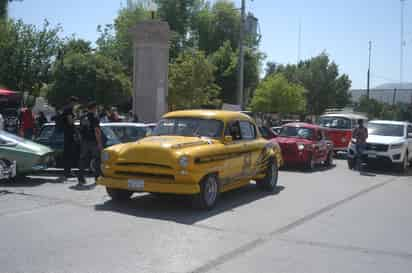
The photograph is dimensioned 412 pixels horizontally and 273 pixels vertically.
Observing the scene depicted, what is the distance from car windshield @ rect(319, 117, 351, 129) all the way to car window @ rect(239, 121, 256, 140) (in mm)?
12495

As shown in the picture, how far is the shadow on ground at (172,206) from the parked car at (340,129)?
12362 mm

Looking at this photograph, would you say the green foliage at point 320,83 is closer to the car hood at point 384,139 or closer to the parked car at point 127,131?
the car hood at point 384,139

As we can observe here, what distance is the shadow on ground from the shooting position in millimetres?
8423

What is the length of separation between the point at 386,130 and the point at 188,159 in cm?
1265

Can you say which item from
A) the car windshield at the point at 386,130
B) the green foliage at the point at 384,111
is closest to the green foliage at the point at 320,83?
the green foliage at the point at 384,111

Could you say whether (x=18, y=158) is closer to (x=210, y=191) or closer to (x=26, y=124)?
(x=210, y=191)

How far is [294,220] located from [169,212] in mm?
Answer: 2139

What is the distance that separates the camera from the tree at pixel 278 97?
130 ft

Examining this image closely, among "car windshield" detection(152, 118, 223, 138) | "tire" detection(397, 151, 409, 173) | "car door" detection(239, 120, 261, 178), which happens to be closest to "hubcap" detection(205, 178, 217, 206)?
"car windshield" detection(152, 118, 223, 138)

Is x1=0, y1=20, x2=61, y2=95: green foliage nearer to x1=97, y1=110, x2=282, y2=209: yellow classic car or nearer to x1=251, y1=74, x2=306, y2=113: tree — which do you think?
x1=251, y1=74, x2=306, y2=113: tree

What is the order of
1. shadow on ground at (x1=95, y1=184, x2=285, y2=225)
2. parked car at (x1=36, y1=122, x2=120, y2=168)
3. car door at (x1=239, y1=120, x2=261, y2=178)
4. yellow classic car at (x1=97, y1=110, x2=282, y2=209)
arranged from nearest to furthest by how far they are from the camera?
shadow on ground at (x1=95, y1=184, x2=285, y2=225) → yellow classic car at (x1=97, y1=110, x2=282, y2=209) → car door at (x1=239, y1=120, x2=261, y2=178) → parked car at (x1=36, y1=122, x2=120, y2=168)

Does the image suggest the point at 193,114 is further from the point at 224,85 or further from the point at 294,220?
the point at 224,85

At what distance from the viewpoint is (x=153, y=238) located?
693 centimetres

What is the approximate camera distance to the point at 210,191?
9.07m
